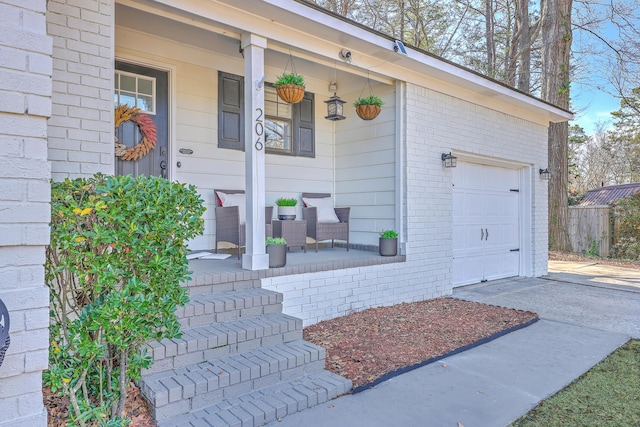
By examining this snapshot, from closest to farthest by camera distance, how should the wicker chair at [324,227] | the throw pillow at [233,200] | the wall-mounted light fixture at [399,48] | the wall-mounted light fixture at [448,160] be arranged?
the wall-mounted light fixture at [399,48] → the throw pillow at [233,200] → the wicker chair at [324,227] → the wall-mounted light fixture at [448,160]

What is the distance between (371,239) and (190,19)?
3.50 m

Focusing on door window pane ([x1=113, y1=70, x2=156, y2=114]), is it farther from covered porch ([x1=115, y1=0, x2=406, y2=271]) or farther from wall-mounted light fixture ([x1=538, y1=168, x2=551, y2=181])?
wall-mounted light fixture ([x1=538, y1=168, x2=551, y2=181])

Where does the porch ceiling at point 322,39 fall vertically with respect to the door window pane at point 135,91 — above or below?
above

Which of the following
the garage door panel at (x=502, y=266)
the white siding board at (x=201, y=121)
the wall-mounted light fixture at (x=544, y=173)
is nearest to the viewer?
the white siding board at (x=201, y=121)

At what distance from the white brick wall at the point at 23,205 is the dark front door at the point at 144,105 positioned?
2679 millimetres

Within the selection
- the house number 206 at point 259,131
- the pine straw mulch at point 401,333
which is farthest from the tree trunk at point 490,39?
the house number 206 at point 259,131

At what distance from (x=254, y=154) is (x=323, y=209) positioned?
2.15 metres

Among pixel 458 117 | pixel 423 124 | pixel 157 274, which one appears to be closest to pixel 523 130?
pixel 458 117

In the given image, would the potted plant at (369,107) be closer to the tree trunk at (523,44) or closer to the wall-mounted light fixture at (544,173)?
the wall-mounted light fixture at (544,173)

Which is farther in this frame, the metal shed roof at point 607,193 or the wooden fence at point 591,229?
the metal shed roof at point 607,193

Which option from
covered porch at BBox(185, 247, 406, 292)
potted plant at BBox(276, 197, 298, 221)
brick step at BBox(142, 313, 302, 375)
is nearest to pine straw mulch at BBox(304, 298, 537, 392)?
brick step at BBox(142, 313, 302, 375)

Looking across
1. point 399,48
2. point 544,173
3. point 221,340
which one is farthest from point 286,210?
point 544,173

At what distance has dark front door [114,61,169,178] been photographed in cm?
430

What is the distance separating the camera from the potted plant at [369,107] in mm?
4977
